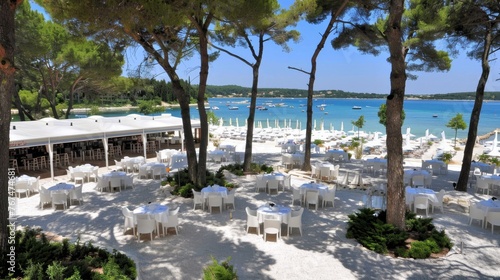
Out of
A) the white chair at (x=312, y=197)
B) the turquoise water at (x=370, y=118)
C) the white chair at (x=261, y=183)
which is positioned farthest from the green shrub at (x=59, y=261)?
the turquoise water at (x=370, y=118)

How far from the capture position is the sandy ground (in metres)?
5.31

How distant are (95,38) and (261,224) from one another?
6707 mm

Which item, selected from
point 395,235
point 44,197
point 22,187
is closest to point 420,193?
point 395,235

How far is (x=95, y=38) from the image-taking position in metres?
9.50

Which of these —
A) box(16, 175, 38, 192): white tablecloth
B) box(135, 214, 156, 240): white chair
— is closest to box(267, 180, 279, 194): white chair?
box(135, 214, 156, 240): white chair

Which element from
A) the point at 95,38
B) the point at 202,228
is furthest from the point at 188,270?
the point at 95,38

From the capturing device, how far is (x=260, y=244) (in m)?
6.34

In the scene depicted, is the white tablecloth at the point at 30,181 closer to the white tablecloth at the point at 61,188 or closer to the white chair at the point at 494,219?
the white tablecloth at the point at 61,188

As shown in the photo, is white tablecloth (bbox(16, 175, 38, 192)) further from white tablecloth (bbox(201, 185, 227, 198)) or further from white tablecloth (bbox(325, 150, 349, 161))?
white tablecloth (bbox(325, 150, 349, 161))

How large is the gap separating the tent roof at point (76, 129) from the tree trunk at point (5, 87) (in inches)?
306

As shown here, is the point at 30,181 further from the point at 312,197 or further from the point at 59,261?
the point at 312,197

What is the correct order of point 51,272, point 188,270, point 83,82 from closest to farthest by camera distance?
point 51,272 → point 188,270 → point 83,82

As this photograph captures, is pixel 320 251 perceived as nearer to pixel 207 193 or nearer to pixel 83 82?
pixel 207 193

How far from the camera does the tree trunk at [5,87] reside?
14.0ft
